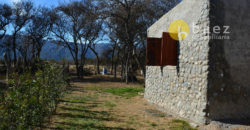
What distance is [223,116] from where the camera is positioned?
5.15 meters

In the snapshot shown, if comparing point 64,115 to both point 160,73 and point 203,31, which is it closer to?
point 160,73

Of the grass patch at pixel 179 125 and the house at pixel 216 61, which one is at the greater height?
the house at pixel 216 61

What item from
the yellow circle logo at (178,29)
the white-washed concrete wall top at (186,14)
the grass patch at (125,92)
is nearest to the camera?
the white-washed concrete wall top at (186,14)

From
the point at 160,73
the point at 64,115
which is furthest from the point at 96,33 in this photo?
the point at 64,115

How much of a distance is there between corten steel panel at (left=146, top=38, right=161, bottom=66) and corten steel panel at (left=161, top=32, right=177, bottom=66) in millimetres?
331

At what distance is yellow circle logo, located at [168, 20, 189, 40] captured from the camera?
240 inches

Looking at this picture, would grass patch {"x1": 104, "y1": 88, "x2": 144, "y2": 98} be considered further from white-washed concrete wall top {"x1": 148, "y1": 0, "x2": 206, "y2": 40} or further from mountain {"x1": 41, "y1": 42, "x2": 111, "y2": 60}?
white-washed concrete wall top {"x1": 148, "y1": 0, "x2": 206, "y2": 40}

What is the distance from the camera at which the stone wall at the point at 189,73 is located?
518 centimetres

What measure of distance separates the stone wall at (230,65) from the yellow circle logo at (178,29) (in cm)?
106

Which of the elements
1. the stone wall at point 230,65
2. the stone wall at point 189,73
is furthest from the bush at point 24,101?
the stone wall at point 230,65

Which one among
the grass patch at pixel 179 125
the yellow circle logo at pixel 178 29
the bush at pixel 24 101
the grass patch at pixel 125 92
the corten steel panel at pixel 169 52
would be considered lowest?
the grass patch at pixel 125 92

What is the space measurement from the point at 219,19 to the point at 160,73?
315 cm

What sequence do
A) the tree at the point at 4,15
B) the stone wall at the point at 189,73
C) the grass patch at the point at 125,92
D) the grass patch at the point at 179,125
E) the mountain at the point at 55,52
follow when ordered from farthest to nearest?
1. the tree at the point at 4,15
2. the grass patch at the point at 125,92
3. the mountain at the point at 55,52
4. the stone wall at the point at 189,73
5. the grass patch at the point at 179,125

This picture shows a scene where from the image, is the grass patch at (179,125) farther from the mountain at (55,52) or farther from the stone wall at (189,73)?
the mountain at (55,52)
